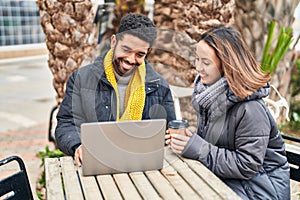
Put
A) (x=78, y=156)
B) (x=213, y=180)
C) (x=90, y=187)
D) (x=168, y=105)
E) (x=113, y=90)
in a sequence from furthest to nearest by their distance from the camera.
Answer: (x=168, y=105) < (x=113, y=90) < (x=78, y=156) < (x=213, y=180) < (x=90, y=187)

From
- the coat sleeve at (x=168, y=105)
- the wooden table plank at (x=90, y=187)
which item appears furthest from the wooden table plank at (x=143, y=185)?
the coat sleeve at (x=168, y=105)

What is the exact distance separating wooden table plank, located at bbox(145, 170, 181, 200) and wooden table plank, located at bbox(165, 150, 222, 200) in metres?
0.09

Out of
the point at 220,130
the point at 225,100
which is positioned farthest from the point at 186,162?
the point at 225,100

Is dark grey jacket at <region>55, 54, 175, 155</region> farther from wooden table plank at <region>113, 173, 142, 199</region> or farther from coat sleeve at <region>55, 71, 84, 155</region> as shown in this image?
wooden table plank at <region>113, 173, 142, 199</region>

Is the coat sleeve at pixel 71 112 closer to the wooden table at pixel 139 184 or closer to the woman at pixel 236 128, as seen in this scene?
the wooden table at pixel 139 184

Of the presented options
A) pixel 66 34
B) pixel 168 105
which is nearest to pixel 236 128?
pixel 168 105

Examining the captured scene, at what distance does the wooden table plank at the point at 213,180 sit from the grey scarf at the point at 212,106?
0.15 m

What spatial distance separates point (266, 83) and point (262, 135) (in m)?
0.25

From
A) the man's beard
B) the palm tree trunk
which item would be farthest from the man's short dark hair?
the palm tree trunk

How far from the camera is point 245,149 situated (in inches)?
67.6

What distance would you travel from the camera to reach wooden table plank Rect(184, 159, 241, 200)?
1.52 m

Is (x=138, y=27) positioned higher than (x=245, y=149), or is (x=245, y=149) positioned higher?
(x=138, y=27)

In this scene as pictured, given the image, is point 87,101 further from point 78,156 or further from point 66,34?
point 66,34

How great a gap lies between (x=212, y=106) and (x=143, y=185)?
1.69 ft
